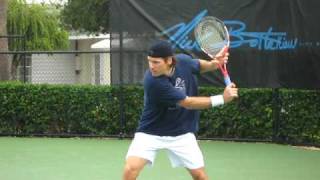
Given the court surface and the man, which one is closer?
the man

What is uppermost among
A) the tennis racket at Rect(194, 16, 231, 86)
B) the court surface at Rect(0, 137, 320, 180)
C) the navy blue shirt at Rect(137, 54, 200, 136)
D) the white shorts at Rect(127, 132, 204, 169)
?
the tennis racket at Rect(194, 16, 231, 86)

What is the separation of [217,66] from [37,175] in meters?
3.44

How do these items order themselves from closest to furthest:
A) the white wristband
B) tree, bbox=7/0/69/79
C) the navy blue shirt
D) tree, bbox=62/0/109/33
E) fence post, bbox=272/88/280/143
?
the white wristband
the navy blue shirt
fence post, bbox=272/88/280/143
tree, bbox=7/0/69/79
tree, bbox=62/0/109/33

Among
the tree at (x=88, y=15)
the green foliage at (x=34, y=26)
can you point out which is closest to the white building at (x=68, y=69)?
the green foliage at (x=34, y=26)

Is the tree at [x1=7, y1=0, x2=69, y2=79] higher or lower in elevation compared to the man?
higher

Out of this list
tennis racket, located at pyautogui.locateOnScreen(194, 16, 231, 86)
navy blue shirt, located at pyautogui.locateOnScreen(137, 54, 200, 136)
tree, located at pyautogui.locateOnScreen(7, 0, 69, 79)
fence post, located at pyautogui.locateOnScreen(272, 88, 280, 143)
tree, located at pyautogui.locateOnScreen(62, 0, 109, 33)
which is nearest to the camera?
navy blue shirt, located at pyautogui.locateOnScreen(137, 54, 200, 136)

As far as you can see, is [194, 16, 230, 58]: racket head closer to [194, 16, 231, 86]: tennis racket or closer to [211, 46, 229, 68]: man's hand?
[194, 16, 231, 86]: tennis racket

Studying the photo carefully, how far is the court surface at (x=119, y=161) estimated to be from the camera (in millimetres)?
8258

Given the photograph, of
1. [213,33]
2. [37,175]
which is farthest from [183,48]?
[213,33]

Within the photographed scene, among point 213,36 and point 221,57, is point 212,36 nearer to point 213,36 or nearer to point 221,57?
point 213,36

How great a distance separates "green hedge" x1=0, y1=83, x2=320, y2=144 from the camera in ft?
36.7

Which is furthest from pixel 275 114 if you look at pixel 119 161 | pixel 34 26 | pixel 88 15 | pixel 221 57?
pixel 88 15

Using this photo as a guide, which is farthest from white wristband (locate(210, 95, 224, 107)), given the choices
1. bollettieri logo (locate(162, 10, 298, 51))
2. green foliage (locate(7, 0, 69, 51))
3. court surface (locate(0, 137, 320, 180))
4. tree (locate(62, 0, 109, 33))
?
tree (locate(62, 0, 109, 33))

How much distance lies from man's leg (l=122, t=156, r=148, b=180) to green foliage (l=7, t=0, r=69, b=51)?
1922 centimetres
